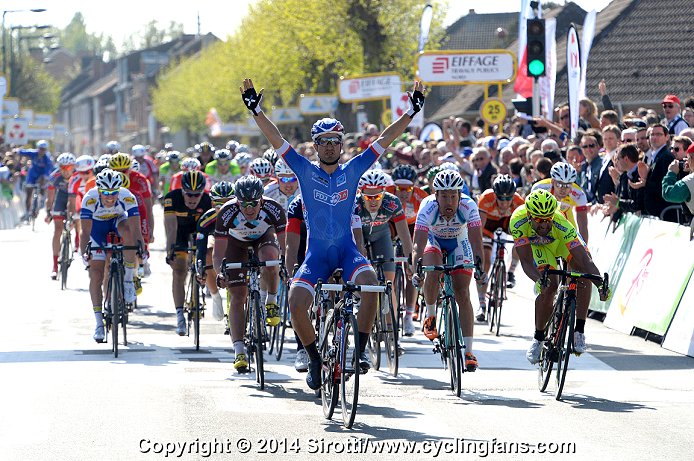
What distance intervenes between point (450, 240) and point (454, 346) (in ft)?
5.05

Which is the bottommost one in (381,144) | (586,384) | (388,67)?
(586,384)

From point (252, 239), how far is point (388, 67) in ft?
134


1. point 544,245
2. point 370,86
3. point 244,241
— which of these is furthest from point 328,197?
point 370,86

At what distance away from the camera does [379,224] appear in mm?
14164

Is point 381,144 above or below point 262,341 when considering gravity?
above

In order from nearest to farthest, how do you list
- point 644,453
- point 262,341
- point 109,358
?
point 644,453 < point 262,341 < point 109,358

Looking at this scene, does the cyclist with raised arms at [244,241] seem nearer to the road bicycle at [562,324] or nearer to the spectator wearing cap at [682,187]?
the road bicycle at [562,324]

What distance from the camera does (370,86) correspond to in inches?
1437

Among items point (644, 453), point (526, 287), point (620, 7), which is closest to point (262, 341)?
point (644, 453)

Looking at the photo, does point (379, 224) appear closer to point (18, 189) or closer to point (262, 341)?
point (262, 341)

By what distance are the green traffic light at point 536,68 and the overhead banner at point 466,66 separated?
8.89 metres

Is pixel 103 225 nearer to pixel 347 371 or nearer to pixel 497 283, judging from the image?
pixel 497 283

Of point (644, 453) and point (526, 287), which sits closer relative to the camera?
point (644, 453)

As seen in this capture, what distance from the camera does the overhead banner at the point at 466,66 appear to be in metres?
31.3
